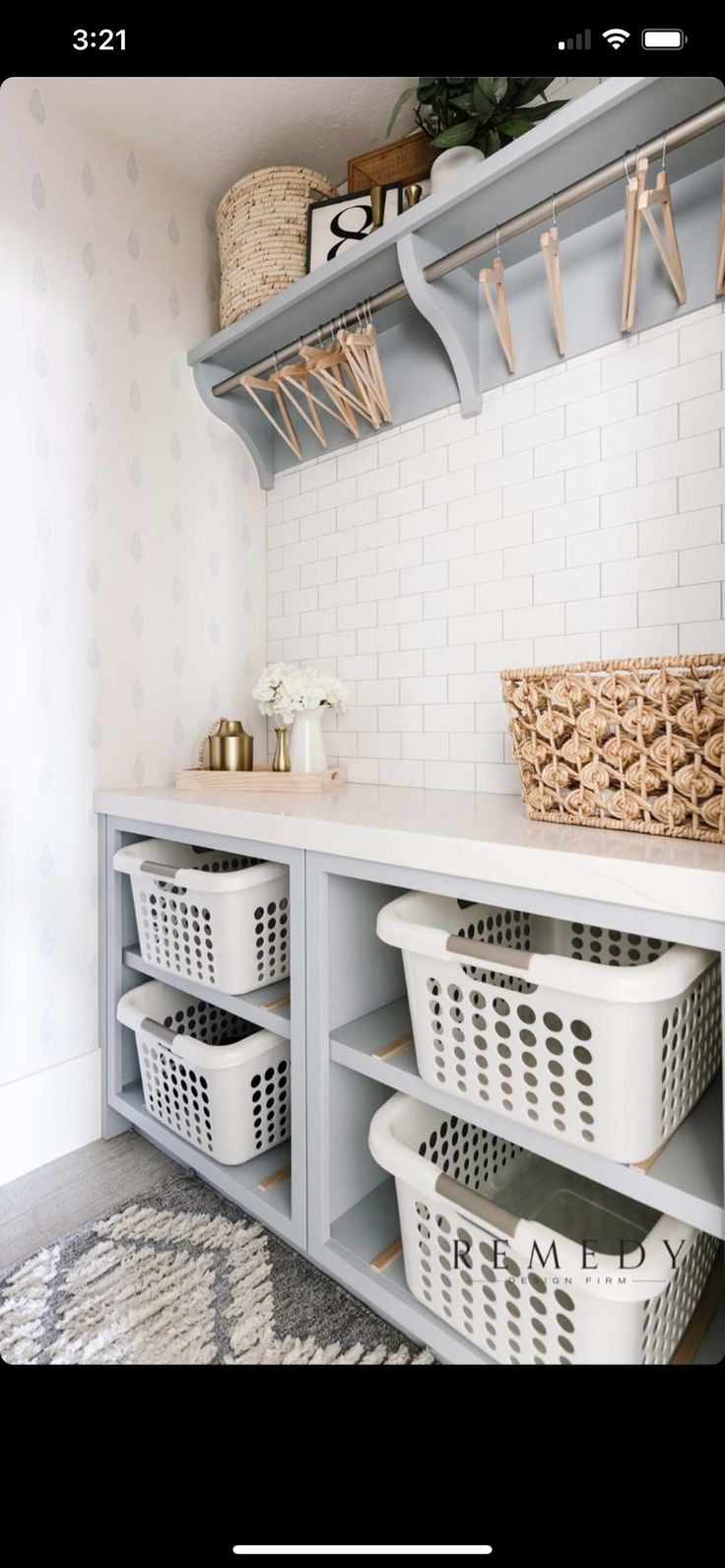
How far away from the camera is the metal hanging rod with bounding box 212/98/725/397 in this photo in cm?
95

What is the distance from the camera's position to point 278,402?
1.68 meters

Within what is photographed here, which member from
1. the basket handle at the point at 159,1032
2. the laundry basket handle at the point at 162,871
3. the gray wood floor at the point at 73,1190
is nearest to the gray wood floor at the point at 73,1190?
the gray wood floor at the point at 73,1190

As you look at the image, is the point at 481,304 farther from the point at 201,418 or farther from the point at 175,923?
the point at 175,923

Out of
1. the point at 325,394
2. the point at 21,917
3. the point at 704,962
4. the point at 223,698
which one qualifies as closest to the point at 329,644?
the point at 223,698

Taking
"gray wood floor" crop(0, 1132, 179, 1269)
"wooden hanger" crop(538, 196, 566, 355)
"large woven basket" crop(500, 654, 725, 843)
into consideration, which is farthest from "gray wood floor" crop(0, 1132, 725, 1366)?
"wooden hanger" crop(538, 196, 566, 355)

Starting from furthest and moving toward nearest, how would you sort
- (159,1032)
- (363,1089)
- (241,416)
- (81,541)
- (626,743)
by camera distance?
(241,416) < (81,541) < (159,1032) < (363,1089) < (626,743)

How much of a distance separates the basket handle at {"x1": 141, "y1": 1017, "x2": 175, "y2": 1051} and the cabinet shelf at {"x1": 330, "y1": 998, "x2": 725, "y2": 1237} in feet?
1.26

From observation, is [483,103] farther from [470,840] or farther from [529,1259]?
[529,1259]

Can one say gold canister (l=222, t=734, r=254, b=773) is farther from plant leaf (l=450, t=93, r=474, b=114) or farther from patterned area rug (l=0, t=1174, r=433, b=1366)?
plant leaf (l=450, t=93, r=474, b=114)

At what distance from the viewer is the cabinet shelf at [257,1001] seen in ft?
3.81

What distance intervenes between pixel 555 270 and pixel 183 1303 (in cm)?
166

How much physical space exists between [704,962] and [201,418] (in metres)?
1.67

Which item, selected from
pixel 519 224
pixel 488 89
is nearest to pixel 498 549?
pixel 519 224

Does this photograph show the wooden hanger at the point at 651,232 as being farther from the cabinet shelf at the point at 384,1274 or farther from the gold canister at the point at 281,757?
the cabinet shelf at the point at 384,1274
